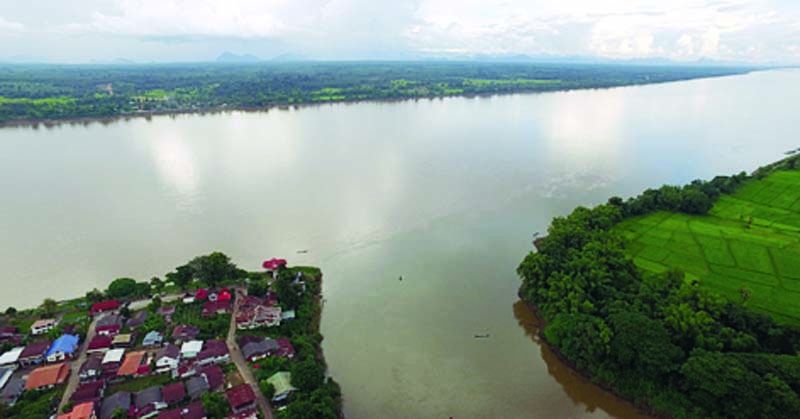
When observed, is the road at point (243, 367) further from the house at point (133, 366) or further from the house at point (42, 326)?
the house at point (42, 326)

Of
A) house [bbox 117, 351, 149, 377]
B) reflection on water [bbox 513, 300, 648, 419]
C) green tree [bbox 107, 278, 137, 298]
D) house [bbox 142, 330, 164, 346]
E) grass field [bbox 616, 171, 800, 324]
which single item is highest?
grass field [bbox 616, 171, 800, 324]

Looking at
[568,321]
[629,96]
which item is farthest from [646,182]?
[629,96]

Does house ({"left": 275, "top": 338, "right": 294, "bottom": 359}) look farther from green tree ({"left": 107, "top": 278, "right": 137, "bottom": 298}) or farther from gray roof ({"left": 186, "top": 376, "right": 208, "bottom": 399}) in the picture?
green tree ({"left": 107, "top": 278, "right": 137, "bottom": 298})

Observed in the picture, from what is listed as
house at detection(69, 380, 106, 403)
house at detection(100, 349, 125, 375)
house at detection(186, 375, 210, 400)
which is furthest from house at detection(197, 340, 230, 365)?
house at detection(69, 380, 106, 403)

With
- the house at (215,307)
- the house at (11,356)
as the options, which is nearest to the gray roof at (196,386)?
the house at (215,307)

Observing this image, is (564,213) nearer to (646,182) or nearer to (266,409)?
(646,182)
